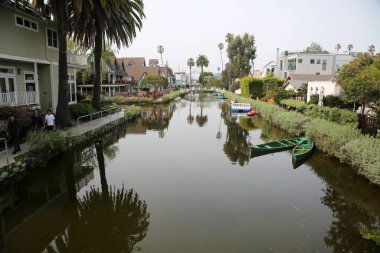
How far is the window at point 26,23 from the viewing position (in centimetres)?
2016

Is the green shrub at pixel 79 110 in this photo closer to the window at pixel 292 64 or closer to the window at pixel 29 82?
the window at pixel 29 82

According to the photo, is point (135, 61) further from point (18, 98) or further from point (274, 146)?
point (274, 146)

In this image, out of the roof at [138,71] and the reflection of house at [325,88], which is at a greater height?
the roof at [138,71]

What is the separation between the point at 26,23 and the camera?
21.0 m

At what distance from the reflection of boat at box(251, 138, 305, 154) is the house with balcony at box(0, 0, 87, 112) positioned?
1640 cm

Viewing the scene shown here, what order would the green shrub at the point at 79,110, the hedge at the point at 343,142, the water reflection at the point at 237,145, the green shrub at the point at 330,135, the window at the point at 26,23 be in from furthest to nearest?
the green shrub at the point at 79,110 < the window at the point at 26,23 < the water reflection at the point at 237,145 < the green shrub at the point at 330,135 < the hedge at the point at 343,142

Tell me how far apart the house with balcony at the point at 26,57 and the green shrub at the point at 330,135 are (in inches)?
791

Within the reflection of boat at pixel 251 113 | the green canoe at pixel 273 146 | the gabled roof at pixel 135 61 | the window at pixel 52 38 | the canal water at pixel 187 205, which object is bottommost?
the canal water at pixel 187 205

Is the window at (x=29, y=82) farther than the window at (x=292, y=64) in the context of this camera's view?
No

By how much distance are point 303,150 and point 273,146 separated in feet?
6.64

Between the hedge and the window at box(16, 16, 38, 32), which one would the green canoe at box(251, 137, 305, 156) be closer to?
the hedge

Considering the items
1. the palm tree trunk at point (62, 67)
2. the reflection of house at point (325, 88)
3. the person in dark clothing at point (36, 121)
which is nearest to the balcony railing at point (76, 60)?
the palm tree trunk at point (62, 67)

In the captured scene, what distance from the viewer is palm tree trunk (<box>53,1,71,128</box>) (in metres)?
18.4

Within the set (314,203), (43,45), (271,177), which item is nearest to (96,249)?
(314,203)
